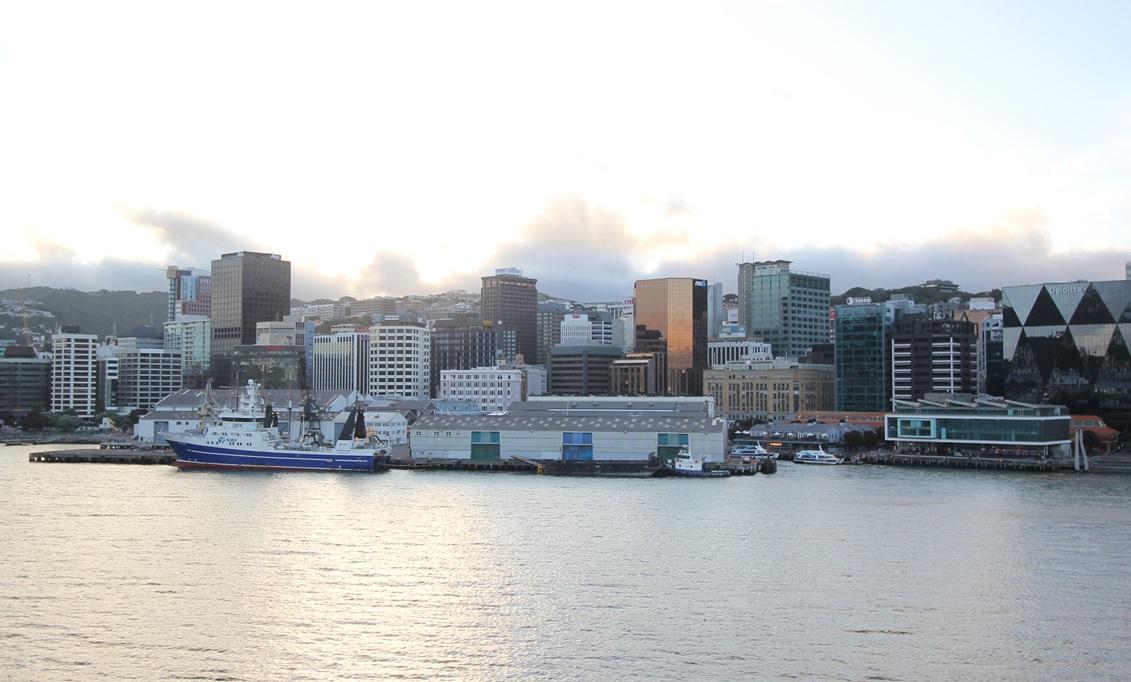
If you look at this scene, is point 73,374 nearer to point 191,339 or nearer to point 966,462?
point 191,339

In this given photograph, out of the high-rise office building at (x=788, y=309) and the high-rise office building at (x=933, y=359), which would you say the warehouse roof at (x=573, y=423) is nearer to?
the high-rise office building at (x=933, y=359)

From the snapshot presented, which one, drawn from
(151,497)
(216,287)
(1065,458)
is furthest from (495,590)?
(216,287)

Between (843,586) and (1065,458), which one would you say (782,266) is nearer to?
(1065,458)

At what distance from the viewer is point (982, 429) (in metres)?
64.9

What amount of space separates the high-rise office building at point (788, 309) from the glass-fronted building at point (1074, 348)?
6250cm

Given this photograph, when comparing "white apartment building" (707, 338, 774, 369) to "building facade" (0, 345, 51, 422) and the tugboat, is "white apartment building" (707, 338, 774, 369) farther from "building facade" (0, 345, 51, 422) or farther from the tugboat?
the tugboat

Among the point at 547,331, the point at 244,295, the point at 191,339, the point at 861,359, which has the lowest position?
the point at 861,359

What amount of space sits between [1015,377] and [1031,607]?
55.7 m

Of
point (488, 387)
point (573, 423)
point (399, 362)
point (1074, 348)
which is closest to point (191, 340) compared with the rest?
point (399, 362)

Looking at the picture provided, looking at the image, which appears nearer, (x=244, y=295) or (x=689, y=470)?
(x=689, y=470)

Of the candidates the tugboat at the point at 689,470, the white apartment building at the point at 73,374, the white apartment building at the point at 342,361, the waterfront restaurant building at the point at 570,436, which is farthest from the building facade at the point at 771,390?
the white apartment building at the point at 73,374

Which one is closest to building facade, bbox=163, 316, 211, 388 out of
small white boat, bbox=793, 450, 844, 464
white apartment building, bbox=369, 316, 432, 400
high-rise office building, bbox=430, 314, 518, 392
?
high-rise office building, bbox=430, 314, 518, 392

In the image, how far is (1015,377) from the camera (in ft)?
251

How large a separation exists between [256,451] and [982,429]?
38022 mm
